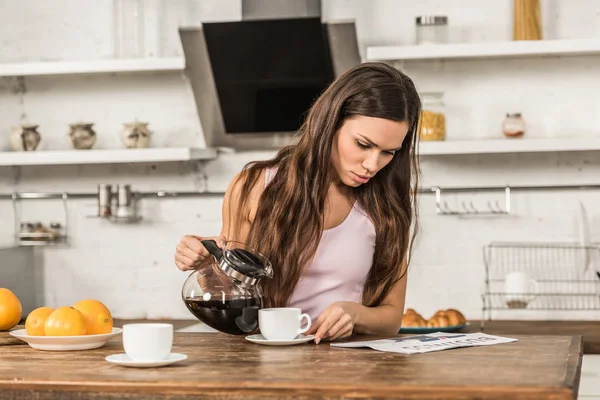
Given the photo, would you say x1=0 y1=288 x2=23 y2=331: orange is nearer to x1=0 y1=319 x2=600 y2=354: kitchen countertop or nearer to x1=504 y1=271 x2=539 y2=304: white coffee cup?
x1=0 y1=319 x2=600 y2=354: kitchen countertop

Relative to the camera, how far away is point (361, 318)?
2.01m

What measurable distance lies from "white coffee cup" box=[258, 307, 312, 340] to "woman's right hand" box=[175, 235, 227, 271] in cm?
19

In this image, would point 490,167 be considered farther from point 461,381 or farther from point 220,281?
point 461,381

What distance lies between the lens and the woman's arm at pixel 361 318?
1834mm

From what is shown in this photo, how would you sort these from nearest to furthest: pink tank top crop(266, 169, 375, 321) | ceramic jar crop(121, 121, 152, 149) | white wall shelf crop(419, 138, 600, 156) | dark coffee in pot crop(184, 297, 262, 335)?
1. dark coffee in pot crop(184, 297, 262, 335)
2. pink tank top crop(266, 169, 375, 321)
3. white wall shelf crop(419, 138, 600, 156)
4. ceramic jar crop(121, 121, 152, 149)

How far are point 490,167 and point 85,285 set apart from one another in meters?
1.90

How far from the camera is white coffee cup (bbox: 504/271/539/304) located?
3535 millimetres

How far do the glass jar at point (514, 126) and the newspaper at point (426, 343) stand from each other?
6.04 ft

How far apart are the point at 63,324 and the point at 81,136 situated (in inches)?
88.6

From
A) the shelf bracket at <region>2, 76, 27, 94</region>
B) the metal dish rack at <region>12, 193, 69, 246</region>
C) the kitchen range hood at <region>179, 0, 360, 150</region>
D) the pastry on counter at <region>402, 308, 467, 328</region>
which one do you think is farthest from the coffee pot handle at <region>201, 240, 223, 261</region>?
the shelf bracket at <region>2, 76, 27, 94</region>

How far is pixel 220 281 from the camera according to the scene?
1812mm

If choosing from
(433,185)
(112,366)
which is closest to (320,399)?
(112,366)

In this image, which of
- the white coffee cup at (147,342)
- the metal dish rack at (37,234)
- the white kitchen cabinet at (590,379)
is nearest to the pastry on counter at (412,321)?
the white kitchen cabinet at (590,379)

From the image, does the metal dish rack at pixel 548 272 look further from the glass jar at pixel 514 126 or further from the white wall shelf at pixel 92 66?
the white wall shelf at pixel 92 66
